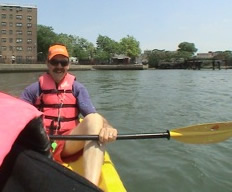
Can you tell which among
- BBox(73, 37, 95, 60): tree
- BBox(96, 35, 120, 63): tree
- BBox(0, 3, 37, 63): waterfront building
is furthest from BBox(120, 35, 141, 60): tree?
BBox(0, 3, 37, 63): waterfront building

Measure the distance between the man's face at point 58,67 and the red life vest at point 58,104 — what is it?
51 millimetres

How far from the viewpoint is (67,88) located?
12.1 ft

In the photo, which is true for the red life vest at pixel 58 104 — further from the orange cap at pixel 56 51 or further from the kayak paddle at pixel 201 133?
the kayak paddle at pixel 201 133

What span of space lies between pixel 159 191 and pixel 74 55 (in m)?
77.7

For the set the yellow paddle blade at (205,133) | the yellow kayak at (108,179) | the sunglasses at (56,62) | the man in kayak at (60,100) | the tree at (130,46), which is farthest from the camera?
the tree at (130,46)

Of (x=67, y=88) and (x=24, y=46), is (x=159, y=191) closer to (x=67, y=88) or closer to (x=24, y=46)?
(x=67, y=88)

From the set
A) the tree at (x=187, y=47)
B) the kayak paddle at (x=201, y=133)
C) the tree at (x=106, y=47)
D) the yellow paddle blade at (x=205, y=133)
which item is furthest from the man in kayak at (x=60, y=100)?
the tree at (x=187, y=47)

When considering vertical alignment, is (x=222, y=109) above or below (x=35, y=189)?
below

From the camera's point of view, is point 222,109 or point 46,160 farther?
point 222,109

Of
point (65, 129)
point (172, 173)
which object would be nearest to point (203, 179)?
point (172, 173)

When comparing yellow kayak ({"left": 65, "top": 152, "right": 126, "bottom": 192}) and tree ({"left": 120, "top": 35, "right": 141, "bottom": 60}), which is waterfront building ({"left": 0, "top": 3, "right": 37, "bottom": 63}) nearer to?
tree ({"left": 120, "top": 35, "right": 141, "bottom": 60})

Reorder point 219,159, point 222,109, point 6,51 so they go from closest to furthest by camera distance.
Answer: point 219,159
point 222,109
point 6,51

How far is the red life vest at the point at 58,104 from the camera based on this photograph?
3.52 m

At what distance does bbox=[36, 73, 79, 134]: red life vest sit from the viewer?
11.6 feet
